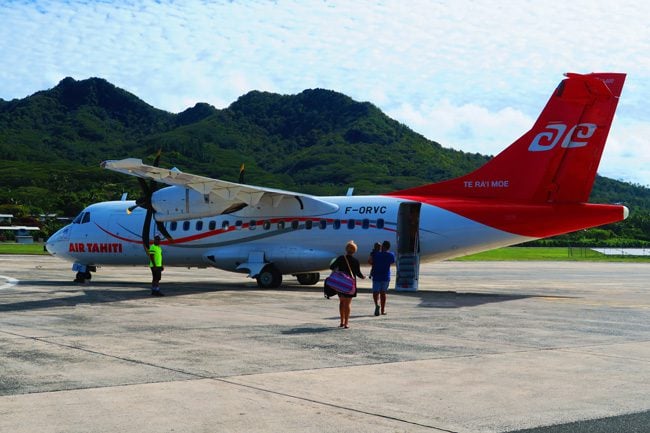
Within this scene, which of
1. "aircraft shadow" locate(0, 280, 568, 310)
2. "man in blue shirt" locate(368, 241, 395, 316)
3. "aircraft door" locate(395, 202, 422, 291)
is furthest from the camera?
"aircraft door" locate(395, 202, 422, 291)

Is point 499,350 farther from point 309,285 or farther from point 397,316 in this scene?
point 309,285

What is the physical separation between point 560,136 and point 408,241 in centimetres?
594

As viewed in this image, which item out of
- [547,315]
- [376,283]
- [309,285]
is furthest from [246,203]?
[547,315]

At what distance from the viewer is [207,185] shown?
2319 cm

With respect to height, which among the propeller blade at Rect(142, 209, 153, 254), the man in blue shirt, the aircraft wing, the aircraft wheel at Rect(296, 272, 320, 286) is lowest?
the aircraft wheel at Rect(296, 272, 320, 286)

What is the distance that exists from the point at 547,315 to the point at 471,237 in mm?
6310

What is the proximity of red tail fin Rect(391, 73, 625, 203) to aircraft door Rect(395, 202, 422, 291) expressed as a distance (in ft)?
8.98

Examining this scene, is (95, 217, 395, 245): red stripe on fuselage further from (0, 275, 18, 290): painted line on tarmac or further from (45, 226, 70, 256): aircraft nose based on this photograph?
(0, 275, 18, 290): painted line on tarmac

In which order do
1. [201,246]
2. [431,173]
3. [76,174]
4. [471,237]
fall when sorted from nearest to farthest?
[471,237], [201,246], [431,173], [76,174]

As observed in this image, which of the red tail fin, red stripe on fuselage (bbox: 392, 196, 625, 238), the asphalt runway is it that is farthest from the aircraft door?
the asphalt runway

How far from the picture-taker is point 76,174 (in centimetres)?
18725

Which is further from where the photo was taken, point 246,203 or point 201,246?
point 201,246

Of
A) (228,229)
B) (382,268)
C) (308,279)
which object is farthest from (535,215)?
(228,229)

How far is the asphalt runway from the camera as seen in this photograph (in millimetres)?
7621
